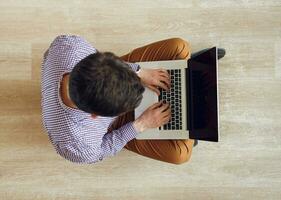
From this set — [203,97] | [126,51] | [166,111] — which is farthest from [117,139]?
[126,51]

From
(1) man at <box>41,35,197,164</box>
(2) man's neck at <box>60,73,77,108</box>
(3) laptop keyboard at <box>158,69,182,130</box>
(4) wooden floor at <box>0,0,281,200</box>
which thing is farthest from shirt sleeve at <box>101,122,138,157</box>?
(4) wooden floor at <box>0,0,281,200</box>

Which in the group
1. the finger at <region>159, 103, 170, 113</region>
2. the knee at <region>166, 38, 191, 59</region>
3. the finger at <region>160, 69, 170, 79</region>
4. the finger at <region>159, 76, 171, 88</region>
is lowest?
the finger at <region>159, 103, 170, 113</region>

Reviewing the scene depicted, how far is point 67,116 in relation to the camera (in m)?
0.99

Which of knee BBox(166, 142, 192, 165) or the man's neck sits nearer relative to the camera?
the man's neck

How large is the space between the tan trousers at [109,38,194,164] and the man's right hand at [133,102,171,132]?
0.06 m

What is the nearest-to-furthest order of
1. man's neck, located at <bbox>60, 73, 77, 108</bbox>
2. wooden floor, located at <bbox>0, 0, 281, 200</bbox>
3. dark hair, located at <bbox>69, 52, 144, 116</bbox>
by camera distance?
dark hair, located at <bbox>69, 52, 144, 116</bbox> < man's neck, located at <bbox>60, 73, 77, 108</bbox> < wooden floor, located at <bbox>0, 0, 281, 200</bbox>

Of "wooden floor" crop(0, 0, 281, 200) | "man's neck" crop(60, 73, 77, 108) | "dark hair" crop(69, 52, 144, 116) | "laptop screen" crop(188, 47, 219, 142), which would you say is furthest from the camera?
"wooden floor" crop(0, 0, 281, 200)

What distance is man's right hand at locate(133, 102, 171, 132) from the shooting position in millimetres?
1223

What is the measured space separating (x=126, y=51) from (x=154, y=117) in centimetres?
40

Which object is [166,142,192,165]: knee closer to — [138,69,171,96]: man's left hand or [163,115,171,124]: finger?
[163,115,171,124]: finger

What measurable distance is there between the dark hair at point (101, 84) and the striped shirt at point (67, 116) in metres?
0.12

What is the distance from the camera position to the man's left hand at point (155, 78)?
123 cm

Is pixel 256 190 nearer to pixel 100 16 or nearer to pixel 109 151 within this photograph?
pixel 109 151

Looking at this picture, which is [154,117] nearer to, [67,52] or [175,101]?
[175,101]
